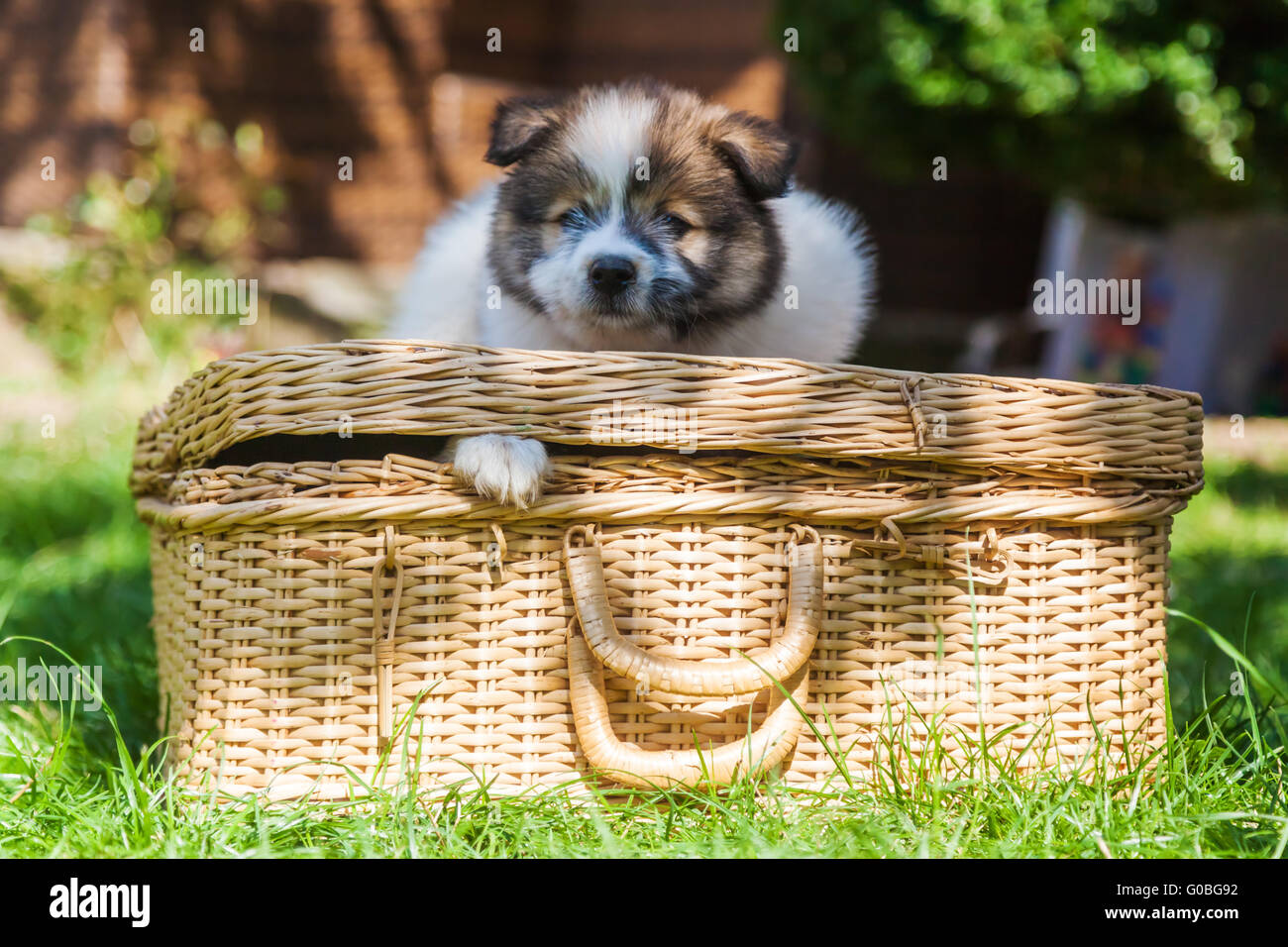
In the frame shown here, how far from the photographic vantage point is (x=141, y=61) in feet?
23.7

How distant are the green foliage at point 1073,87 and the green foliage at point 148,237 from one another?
3795mm

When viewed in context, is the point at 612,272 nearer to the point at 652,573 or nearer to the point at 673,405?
the point at 673,405

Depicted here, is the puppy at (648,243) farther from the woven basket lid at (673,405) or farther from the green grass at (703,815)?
the green grass at (703,815)

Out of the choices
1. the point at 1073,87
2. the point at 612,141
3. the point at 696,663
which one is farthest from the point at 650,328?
the point at 1073,87

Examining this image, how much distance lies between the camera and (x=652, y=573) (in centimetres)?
184

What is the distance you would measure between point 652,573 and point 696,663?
0.55 ft

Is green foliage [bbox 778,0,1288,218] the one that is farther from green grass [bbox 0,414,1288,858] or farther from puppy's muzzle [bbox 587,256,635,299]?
green grass [bbox 0,414,1288,858]

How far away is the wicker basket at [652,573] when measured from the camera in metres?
1.77

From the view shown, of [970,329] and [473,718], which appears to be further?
[970,329]

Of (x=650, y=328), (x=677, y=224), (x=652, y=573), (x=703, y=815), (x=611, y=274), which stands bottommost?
(x=703, y=815)

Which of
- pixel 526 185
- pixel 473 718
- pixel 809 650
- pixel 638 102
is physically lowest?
pixel 473 718
